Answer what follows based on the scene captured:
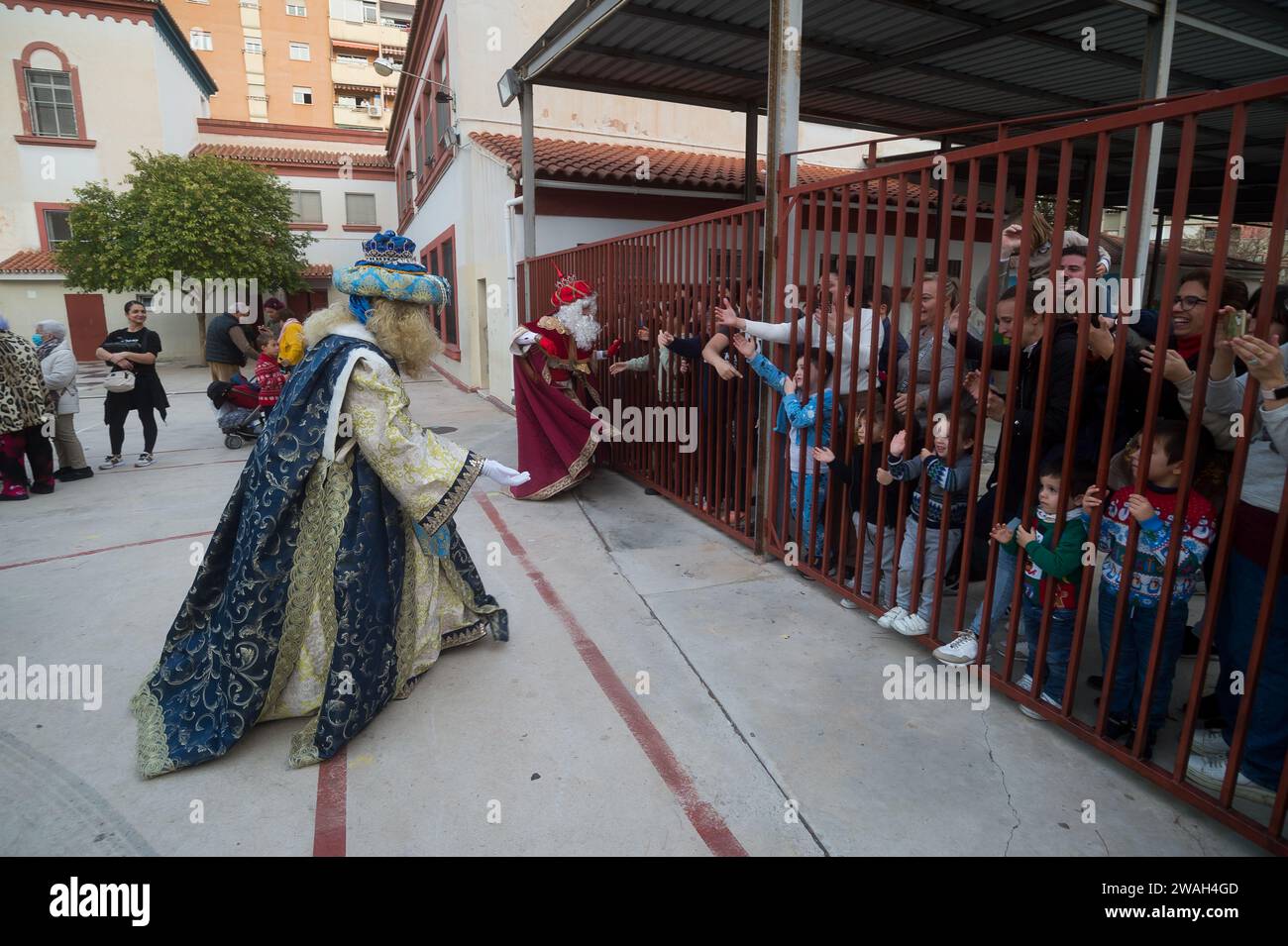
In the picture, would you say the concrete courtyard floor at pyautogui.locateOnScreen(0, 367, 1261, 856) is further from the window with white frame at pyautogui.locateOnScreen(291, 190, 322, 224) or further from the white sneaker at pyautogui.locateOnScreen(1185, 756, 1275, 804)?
the window with white frame at pyautogui.locateOnScreen(291, 190, 322, 224)

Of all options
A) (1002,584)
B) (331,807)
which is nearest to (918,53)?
(1002,584)

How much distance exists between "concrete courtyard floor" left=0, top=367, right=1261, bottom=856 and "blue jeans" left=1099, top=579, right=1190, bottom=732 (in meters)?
0.24

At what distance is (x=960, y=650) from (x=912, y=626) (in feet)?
0.87

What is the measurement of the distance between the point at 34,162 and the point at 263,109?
1853 cm

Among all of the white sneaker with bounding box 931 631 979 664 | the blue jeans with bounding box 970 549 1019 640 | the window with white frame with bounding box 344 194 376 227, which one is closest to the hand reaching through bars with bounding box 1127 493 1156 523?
the blue jeans with bounding box 970 549 1019 640

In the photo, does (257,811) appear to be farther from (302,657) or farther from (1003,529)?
(1003,529)

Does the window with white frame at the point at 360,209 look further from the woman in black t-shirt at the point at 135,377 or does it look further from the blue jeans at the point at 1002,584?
the blue jeans at the point at 1002,584

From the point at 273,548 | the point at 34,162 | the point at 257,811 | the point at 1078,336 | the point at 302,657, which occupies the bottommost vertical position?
the point at 257,811

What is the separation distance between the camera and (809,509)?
434 centimetres

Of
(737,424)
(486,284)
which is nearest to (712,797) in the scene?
(737,424)

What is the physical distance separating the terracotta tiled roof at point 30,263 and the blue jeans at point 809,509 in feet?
76.0

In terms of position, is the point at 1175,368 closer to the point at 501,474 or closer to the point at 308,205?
the point at 501,474

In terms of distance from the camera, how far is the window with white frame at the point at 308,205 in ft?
85.0

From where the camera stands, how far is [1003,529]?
293 centimetres
